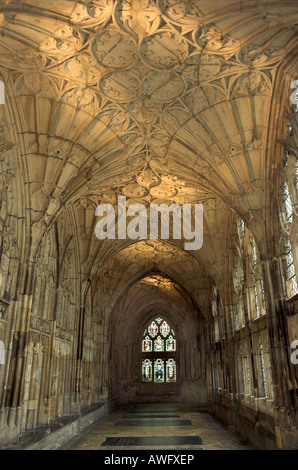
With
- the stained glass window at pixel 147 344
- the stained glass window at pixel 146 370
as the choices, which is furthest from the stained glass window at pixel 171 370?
the stained glass window at pixel 147 344

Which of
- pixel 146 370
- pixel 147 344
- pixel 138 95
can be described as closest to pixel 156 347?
pixel 147 344

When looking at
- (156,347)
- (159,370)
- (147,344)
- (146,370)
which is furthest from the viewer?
(147,344)

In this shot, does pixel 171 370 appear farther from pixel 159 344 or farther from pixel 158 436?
pixel 158 436

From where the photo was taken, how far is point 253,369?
10531 mm

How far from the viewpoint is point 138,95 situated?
28.5 feet

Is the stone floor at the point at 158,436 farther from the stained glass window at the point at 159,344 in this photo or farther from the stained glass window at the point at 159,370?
the stained glass window at the point at 159,344

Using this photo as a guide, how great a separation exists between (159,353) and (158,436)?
16024mm

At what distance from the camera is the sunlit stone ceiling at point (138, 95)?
656 cm


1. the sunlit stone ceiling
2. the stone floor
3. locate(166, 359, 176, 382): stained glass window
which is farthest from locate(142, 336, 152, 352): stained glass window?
the sunlit stone ceiling

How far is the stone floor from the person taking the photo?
9.56m

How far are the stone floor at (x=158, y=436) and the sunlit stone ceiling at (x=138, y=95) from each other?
5933 mm

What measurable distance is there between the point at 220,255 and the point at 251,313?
3.46 meters

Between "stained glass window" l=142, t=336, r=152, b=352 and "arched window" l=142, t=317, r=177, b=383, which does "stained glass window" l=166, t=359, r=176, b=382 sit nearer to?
"arched window" l=142, t=317, r=177, b=383

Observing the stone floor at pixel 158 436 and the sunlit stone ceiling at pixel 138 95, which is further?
the stone floor at pixel 158 436
